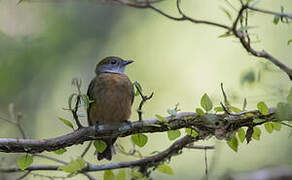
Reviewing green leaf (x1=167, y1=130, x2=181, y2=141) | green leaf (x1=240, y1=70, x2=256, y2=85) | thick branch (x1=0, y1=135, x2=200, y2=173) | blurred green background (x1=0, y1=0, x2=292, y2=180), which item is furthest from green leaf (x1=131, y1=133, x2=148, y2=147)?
blurred green background (x1=0, y1=0, x2=292, y2=180)

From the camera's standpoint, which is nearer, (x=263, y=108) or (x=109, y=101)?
(x=263, y=108)

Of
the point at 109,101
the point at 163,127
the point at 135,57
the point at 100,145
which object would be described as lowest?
the point at 100,145

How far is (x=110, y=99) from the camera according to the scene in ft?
12.8

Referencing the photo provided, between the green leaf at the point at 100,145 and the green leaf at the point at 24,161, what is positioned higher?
the green leaf at the point at 100,145

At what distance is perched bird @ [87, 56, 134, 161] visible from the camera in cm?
378

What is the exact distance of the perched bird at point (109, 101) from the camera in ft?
12.4

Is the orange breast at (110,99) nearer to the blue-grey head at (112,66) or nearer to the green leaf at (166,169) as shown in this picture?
the blue-grey head at (112,66)

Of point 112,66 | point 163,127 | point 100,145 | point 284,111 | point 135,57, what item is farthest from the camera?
point 135,57

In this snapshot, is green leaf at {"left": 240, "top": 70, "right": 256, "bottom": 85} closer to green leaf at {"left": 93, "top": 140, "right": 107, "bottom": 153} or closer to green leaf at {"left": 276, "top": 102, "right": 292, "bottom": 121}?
green leaf at {"left": 276, "top": 102, "right": 292, "bottom": 121}

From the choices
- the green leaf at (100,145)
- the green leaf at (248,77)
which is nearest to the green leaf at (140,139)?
the green leaf at (100,145)

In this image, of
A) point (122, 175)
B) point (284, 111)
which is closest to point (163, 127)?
point (122, 175)

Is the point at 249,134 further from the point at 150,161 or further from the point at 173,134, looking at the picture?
the point at 150,161

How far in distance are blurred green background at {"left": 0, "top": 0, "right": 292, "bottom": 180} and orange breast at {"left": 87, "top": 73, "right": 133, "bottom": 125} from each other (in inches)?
76.5

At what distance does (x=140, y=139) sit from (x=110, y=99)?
1.07 m
